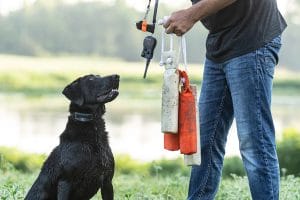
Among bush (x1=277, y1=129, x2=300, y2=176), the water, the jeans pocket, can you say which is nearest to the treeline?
the water

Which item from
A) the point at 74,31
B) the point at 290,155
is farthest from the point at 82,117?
the point at 74,31

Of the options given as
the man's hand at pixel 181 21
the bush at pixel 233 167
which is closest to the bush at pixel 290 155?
the bush at pixel 233 167

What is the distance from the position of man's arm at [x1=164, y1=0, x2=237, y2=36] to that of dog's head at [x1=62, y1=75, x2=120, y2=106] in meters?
0.88

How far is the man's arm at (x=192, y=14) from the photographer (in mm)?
3551

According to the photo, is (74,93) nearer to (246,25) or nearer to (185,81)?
(185,81)

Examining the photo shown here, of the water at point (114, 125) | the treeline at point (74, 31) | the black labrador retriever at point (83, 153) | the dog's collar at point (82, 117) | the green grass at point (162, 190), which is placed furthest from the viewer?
the treeline at point (74, 31)

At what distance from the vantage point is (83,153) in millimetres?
4230

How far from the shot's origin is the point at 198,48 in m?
27.5

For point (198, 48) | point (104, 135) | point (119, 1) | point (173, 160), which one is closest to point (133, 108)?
point (198, 48)

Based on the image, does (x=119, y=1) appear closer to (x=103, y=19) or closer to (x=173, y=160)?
(x=103, y=19)

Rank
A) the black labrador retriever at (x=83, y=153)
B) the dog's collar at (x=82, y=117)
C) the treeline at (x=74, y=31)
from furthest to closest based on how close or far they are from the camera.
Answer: the treeline at (x=74, y=31)
the dog's collar at (x=82, y=117)
the black labrador retriever at (x=83, y=153)

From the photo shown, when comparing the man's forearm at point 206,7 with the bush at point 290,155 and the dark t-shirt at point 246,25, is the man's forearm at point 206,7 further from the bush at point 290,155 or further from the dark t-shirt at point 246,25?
the bush at point 290,155

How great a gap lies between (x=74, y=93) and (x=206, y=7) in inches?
47.9

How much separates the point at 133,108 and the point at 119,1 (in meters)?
8.83
